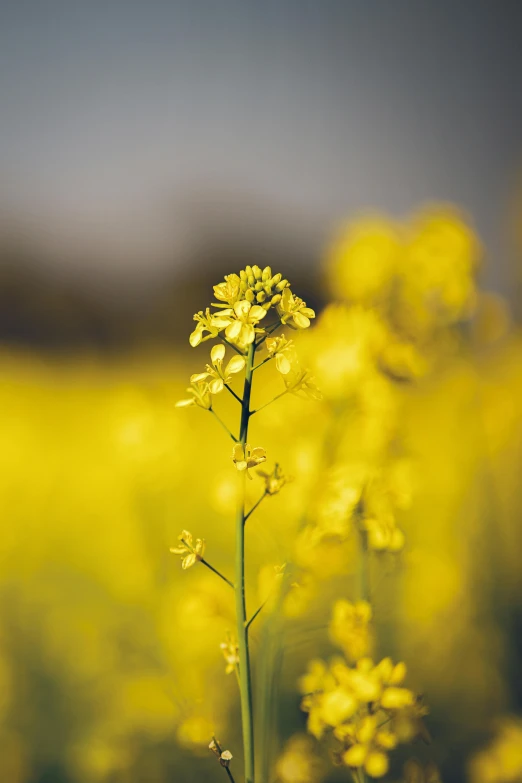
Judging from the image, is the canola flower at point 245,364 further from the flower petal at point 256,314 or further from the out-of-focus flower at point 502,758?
the out-of-focus flower at point 502,758

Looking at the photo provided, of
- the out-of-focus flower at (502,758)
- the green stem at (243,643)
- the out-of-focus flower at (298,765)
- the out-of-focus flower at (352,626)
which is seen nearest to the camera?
the green stem at (243,643)

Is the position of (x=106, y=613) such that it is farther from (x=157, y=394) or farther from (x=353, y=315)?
(x=353, y=315)

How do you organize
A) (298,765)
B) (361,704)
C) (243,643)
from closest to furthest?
(243,643), (361,704), (298,765)

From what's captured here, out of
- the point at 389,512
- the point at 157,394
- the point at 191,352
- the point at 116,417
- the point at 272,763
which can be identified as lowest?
the point at 272,763

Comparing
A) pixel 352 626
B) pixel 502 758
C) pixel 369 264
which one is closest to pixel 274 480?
pixel 352 626

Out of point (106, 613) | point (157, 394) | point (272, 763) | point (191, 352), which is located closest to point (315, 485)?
point (272, 763)

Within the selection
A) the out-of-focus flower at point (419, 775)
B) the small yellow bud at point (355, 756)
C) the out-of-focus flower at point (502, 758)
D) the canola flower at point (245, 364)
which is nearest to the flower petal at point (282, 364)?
the canola flower at point (245, 364)

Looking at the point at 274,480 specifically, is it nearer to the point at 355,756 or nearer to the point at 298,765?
the point at 355,756
